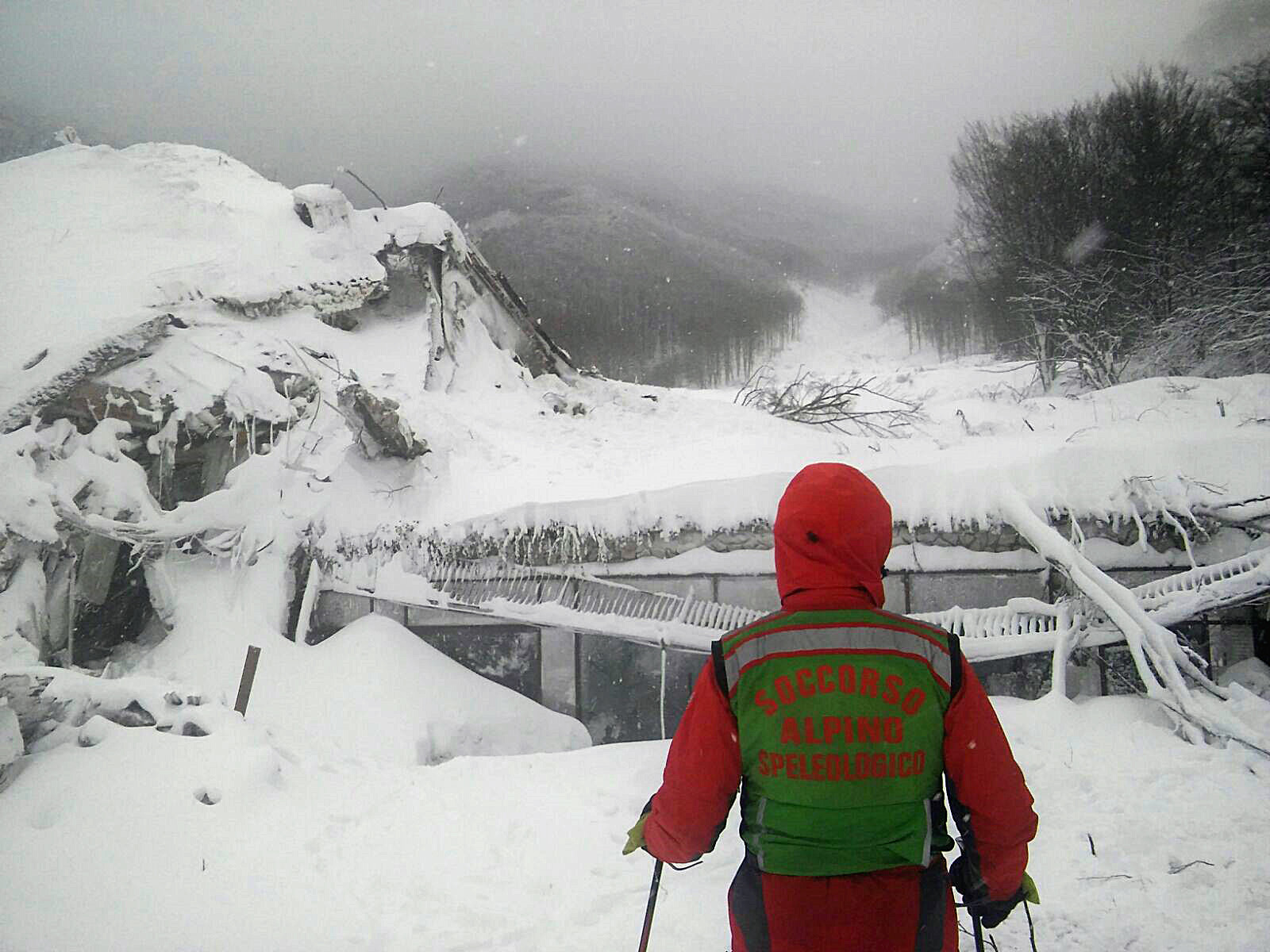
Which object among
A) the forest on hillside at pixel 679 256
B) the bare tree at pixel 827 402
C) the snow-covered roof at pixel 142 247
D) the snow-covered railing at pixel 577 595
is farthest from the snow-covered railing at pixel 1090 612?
the snow-covered roof at pixel 142 247

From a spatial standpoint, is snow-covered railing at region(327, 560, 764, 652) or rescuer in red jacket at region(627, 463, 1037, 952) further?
snow-covered railing at region(327, 560, 764, 652)

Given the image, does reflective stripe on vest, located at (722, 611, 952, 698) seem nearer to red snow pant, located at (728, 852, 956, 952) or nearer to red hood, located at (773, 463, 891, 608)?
red hood, located at (773, 463, 891, 608)

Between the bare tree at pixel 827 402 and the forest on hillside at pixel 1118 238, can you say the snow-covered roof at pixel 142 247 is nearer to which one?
the bare tree at pixel 827 402

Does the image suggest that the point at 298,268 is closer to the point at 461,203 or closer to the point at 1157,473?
the point at 461,203

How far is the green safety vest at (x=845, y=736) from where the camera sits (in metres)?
0.99

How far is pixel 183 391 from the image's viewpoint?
429 centimetres

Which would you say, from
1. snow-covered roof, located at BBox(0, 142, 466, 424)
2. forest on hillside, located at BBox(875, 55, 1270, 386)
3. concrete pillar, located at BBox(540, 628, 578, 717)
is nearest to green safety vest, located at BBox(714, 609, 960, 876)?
concrete pillar, located at BBox(540, 628, 578, 717)

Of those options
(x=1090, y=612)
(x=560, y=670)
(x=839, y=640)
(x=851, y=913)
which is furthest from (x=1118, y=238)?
(x=851, y=913)

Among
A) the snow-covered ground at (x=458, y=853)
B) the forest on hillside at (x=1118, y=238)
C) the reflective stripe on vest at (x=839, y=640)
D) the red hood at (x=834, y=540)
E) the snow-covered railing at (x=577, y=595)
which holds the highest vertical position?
the forest on hillside at (x=1118, y=238)

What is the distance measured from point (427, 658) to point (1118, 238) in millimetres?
4093

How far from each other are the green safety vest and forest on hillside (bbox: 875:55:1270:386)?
117 inches

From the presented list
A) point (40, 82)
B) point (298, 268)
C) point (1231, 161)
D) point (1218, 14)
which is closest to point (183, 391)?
point (298, 268)

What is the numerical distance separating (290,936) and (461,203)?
5.28 meters

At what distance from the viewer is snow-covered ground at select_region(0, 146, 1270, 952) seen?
1.87m
